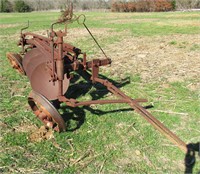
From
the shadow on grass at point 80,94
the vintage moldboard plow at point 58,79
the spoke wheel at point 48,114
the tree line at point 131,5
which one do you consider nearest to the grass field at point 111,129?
the shadow on grass at point 80,94

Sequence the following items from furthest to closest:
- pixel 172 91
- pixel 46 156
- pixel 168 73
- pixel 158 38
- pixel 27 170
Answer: pixel 158 38, pixel 168 73, pixel 172 91, pixel 46 156, pixel 27 170

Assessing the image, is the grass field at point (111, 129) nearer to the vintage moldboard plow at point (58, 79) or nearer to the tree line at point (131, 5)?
the vintage moldboard plow at point (58, 79)

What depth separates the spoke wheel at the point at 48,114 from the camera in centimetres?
418

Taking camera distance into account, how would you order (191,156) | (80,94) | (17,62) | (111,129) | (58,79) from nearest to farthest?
(191,156)
(58,79)
(111,129)
(80,94)
(17,62)

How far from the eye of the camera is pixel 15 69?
308 inches

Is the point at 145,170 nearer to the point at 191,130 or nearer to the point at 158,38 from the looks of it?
the point at 191,130

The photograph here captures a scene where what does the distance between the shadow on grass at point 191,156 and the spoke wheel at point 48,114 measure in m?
1.79

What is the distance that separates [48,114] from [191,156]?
82.6 inches

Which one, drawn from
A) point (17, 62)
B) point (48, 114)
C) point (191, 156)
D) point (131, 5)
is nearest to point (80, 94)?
point (48, 114)

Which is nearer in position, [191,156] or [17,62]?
[191,156]

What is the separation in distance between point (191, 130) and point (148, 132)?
0.71 metres

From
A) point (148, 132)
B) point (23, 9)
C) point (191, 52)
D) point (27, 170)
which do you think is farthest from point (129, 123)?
point (23, 9)

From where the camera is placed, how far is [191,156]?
397 cm

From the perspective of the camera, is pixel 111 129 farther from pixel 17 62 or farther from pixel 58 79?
pixel 17 62
